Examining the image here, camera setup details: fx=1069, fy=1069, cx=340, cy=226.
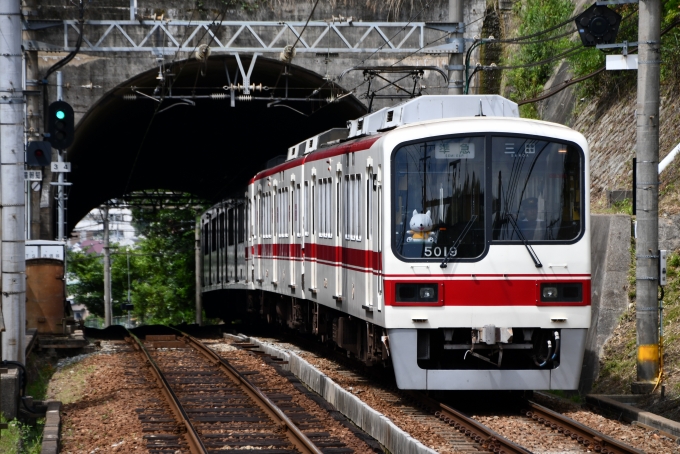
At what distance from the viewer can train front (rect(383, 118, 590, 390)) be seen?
10.3 m

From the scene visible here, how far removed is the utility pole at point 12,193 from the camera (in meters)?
11.6

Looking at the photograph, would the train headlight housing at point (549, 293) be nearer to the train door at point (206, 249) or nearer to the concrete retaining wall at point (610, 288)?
the concrete retaining wall at point (610, 288)

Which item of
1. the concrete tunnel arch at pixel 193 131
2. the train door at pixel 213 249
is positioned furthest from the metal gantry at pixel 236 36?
the train door at pixel 213 249

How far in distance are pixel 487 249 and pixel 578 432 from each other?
2.06 m

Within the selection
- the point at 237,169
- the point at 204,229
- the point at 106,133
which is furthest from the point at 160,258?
the point at 106,133

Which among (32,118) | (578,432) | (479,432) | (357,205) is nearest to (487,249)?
(479,432)

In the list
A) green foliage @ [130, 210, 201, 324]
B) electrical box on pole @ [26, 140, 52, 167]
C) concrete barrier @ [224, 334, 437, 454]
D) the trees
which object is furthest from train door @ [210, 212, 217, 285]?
green foliage @ [130, 210, 201, 324]

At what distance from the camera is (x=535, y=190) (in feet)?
34.4

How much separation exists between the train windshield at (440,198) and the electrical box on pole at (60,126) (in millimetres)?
4351

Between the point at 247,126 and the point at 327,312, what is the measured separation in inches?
713

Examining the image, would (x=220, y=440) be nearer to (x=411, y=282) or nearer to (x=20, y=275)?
(x=411, y=282)

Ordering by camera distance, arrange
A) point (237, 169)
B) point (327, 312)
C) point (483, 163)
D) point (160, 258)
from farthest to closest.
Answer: point (160, 258) < point (237, 169) < point (327, 312) < point (483, 163)

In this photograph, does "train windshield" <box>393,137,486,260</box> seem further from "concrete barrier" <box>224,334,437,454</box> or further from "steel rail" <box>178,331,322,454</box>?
"steel rail" <box>178,331,322,454</box>

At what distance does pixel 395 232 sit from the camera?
34.2ft
